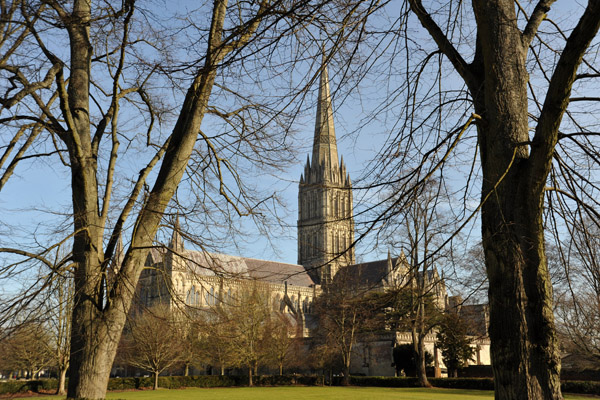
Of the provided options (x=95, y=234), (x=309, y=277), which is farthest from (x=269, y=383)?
(x=309, y=277)

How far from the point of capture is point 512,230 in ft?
11.1

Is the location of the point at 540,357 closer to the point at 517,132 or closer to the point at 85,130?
the point at 517,132

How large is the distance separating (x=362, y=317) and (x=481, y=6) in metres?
33.1

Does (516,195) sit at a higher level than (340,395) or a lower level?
higher

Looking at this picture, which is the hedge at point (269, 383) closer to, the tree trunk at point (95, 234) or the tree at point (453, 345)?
the tree at point (453, 345)

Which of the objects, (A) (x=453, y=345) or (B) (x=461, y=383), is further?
(A) (x=453, y=345)

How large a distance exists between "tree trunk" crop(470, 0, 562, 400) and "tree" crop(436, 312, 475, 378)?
28322mm

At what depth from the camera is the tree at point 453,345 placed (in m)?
30.6

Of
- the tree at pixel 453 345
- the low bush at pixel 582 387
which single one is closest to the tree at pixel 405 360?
the tree at pixel 453 345

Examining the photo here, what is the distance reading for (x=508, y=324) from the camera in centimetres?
332

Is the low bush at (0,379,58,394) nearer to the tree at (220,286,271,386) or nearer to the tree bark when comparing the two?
the tree at (220,286,271,386)

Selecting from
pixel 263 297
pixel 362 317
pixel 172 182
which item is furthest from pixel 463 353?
pixel 172 182

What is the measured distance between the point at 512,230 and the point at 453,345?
3129cm

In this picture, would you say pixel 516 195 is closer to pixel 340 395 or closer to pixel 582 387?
pixel 340 395
